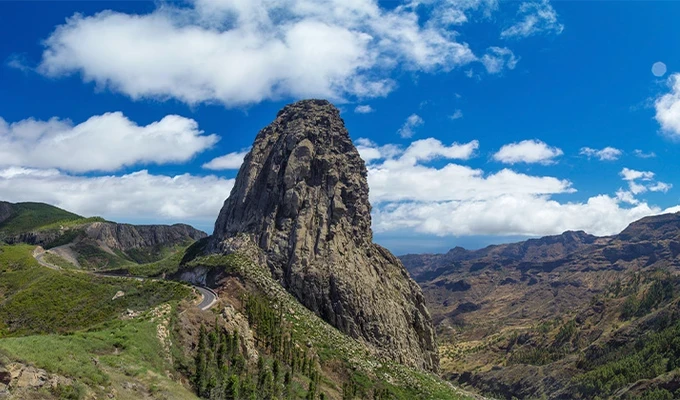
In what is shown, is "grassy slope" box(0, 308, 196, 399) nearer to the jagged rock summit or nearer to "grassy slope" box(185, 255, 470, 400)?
"grassy slope" box(185, 255, 470, 400)

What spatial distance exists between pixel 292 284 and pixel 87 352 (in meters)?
69.1

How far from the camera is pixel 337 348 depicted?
8894 cm

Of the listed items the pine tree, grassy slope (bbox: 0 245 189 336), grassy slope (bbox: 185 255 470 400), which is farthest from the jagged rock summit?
the pine tree

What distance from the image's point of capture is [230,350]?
212 ft

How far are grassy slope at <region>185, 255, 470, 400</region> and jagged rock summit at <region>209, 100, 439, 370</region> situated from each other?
757 centimetres

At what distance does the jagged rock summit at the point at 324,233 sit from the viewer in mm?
109750

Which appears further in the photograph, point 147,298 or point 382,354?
point 382,354

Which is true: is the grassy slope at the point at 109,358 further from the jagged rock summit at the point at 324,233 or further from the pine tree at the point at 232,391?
the jagged rock summit at the point at 324,233

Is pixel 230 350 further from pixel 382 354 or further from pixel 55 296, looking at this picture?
pixel 55 296

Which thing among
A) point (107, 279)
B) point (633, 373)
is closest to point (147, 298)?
point (107, 279)

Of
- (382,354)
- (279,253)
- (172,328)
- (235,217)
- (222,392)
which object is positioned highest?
(235,217)

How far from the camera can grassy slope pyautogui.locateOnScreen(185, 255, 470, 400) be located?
84.9 m

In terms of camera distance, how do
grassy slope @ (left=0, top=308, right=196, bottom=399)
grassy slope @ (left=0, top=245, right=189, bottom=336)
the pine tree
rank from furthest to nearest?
grassy slope @ (left=0, top=245, right=189, bottom=336) → the pine tree → grassy slope @ (left=0, top=308, right=196, bottom=399)

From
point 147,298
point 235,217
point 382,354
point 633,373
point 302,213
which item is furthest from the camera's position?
point 633,373
